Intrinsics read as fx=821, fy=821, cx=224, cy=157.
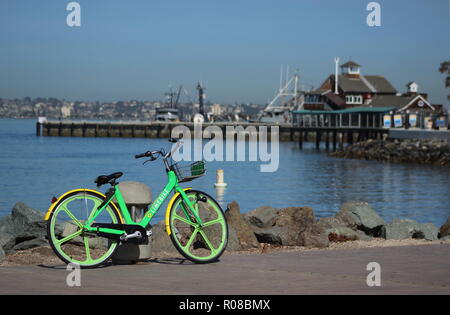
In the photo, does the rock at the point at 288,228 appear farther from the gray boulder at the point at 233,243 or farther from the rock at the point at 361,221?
the rock at the point at 361,221

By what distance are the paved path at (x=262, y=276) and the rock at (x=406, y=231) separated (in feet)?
16.8

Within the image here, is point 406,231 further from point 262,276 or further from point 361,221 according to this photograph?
point 262,276

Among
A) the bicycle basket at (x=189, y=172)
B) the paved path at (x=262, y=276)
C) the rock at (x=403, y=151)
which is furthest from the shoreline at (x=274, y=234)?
the rock at (x=403, y=151)

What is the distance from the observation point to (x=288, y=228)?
476 inches

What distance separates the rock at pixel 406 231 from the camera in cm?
1424

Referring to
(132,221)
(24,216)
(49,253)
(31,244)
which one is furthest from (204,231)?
(24,216)

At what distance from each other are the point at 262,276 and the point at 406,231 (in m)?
7.48

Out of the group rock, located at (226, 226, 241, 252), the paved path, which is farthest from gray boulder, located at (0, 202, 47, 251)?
the paved path

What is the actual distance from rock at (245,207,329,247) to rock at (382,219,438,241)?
6.98 ft

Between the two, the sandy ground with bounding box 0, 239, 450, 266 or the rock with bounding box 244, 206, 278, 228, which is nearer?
the sandy ground with bounding box 0, 239, 450, 266

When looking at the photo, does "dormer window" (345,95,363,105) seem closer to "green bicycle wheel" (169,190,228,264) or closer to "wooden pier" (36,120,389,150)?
"wooden pier" (36,120,389,150)

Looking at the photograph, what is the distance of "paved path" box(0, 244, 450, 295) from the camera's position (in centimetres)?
673
